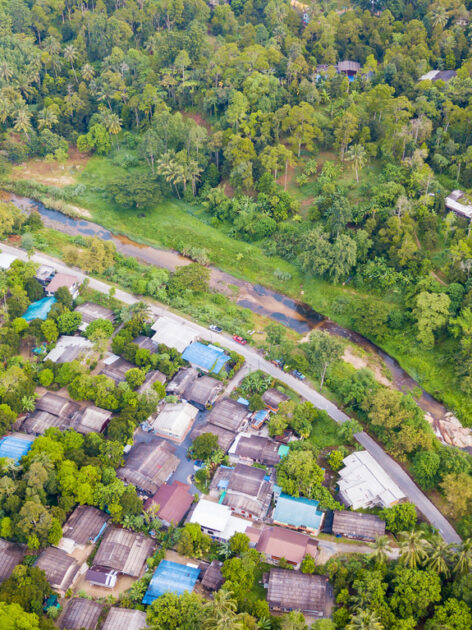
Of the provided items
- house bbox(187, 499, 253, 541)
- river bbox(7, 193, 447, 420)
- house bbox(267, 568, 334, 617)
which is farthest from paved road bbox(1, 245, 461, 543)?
house bbox(187, 499, 253, 541)

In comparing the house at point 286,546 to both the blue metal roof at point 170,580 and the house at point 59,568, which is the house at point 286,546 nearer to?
the blue metal roof at point 170,580

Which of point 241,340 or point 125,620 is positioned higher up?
point 241,340

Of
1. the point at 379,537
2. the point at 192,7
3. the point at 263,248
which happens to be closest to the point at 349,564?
the point at 379,537

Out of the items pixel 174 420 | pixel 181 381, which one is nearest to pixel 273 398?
pixel 181 381

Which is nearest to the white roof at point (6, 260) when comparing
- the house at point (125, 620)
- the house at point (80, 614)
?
the house at point (80, 614)

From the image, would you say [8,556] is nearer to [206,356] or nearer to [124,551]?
[124,551]
